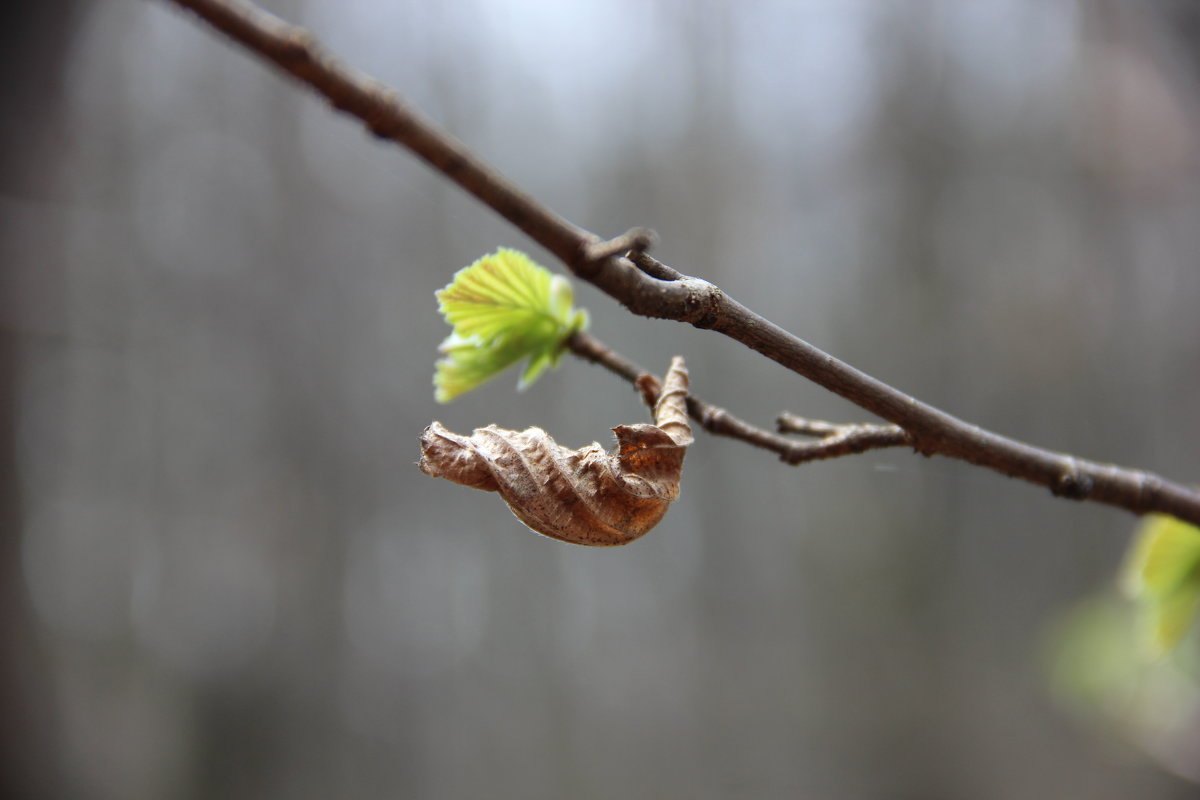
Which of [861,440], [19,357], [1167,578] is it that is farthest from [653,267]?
[19,357]

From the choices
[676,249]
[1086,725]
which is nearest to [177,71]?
[676,249]

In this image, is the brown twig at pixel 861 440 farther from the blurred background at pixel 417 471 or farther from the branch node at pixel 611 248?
the blurred background at pixel 417 471

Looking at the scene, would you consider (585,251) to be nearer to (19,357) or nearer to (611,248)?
(611,248)

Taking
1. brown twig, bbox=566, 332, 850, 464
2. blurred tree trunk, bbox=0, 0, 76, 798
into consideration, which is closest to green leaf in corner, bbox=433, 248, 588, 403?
brown twig, bbox=566, 332, 850, 464

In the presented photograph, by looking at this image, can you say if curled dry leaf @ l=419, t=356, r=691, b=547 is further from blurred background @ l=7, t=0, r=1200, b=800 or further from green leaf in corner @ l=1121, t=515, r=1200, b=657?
blurred background @ l=7, t=0, r=1200, b=800

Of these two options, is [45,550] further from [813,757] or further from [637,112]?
[813,757]

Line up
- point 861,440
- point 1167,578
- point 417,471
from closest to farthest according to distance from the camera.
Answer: point 861,440 → point 1167,578 → point 417,471

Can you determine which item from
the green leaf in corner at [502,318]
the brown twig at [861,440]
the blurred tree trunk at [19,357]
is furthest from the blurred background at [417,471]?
the brown twig at [861,440]
